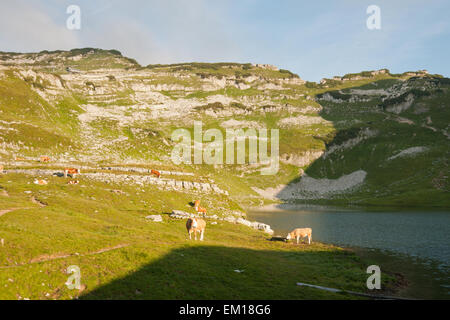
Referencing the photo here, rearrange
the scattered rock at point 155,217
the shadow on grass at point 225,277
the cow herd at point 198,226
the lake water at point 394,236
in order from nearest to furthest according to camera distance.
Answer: the shadow on grass at point 225,277
the cow herd at point 198,226
the lake water at point 394,236
the scattered rock at point 155,217

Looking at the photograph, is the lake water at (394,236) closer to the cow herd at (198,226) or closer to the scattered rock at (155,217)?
the cow herd at (198,226)

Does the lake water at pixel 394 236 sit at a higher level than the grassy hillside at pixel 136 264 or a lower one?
lower

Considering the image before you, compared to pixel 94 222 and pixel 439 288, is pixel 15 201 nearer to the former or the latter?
pixel 94 222

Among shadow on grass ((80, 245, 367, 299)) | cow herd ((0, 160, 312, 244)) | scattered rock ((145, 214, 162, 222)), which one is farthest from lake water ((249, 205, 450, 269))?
scattered rock ((145, 214, 162, 222))

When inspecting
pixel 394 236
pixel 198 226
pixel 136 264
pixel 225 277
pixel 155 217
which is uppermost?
pixel 136 264

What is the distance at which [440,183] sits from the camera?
17875 cm

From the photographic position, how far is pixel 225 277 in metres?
26.1

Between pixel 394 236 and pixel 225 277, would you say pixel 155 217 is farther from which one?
pixel 394 236

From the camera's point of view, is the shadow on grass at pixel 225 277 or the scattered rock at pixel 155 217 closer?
the shadow on grass at pixel 225 277

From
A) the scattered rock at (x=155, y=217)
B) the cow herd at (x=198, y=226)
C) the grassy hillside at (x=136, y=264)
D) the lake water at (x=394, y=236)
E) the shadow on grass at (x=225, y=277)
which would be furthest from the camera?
the scattered rock at (x=155, y=217)

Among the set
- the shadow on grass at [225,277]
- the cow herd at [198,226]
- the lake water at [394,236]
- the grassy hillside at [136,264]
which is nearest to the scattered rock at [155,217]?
the grassy hillside at [136,264]

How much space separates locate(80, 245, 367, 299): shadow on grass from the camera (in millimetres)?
21344

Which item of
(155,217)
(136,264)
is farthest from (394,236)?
(136,264)

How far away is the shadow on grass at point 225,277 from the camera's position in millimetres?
21344
